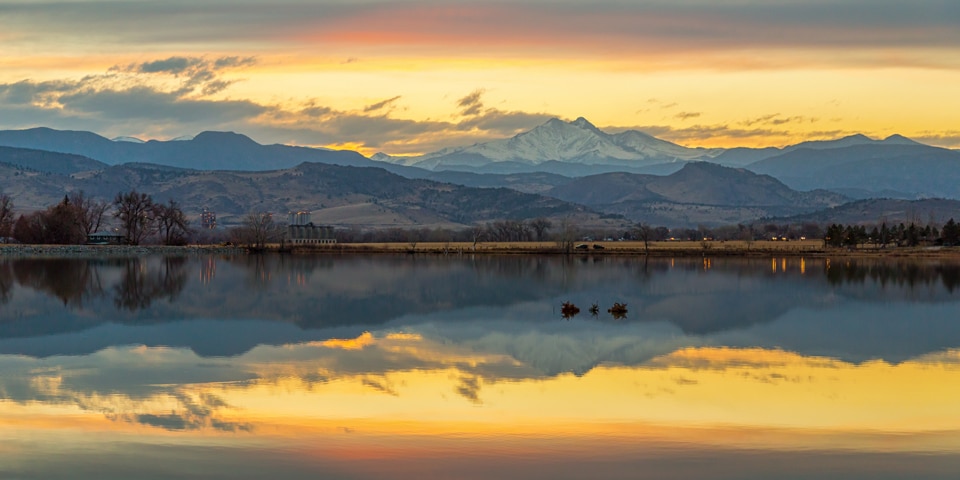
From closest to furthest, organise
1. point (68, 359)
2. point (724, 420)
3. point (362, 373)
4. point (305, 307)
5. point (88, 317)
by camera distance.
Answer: point (724, 420) < point (362, 373) < point (68, 359) < point (88, 317) < point (305, 307)

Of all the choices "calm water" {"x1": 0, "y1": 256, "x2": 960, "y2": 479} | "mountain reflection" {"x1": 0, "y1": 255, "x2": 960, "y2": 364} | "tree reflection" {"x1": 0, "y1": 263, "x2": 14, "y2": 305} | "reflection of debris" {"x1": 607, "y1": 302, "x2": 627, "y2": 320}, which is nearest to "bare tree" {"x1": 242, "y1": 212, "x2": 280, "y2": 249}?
"mountain reflection" {"x1": 0, "y1": 255, "x2": 960, "y2": 364}

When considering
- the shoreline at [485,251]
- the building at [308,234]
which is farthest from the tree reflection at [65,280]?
the building at [308,234]

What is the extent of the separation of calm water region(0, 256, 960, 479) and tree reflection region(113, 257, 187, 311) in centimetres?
59

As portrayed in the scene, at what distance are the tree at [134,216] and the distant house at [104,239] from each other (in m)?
1.06

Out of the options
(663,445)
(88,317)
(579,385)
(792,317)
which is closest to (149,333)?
(88,317)

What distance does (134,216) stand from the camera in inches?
4697

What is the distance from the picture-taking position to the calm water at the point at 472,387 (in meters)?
15.0

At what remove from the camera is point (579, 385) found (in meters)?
21.9

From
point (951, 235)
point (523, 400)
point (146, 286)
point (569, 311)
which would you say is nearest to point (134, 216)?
point (146, 286)

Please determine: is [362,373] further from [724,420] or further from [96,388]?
[724,420]

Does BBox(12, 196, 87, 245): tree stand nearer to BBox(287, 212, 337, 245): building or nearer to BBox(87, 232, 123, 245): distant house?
BBox(87, 232, 123, 245): distant house

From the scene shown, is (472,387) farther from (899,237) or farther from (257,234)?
(899,237)

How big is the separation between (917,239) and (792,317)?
265 ft

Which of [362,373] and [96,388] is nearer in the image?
[96,388]
